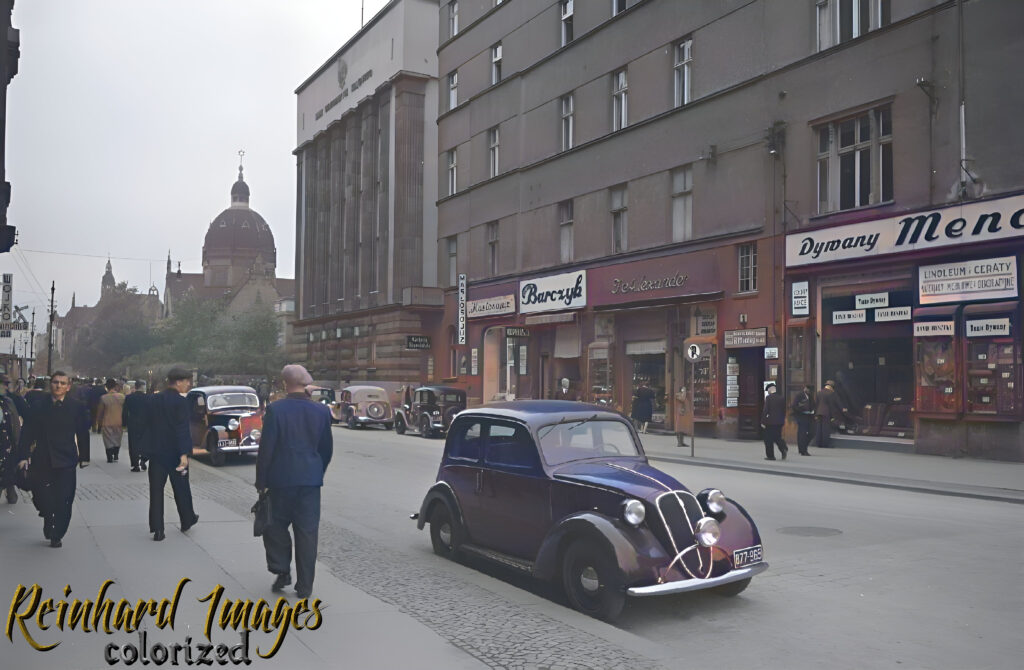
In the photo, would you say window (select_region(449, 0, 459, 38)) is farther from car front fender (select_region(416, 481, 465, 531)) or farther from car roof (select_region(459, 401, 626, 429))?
car roof (select_region(459, 401, 626, 429))

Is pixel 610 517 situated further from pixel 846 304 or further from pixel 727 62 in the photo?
pixel 727 62

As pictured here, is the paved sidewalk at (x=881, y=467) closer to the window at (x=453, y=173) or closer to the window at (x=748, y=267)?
the window at (x=748, y=267)

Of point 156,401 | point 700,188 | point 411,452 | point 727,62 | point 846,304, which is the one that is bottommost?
point 411,452

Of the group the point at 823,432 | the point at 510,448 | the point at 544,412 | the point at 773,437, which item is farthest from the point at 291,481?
the point at 823,432

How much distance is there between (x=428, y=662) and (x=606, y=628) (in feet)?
4.89

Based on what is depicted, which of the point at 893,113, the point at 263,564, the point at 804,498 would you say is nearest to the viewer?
the point at 263,564

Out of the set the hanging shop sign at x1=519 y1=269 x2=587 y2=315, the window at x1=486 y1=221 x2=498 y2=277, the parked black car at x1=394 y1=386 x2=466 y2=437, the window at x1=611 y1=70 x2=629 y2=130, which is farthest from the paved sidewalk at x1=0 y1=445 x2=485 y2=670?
the window at x1=486 y1=221 x2=498 y2=277

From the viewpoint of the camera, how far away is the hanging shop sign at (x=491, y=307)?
36.1m

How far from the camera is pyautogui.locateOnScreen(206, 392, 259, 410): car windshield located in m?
19.6

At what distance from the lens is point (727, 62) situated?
84.3ft

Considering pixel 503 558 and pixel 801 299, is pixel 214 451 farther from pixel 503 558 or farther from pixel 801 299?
pixel 801 299

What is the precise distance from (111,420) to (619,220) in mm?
17712

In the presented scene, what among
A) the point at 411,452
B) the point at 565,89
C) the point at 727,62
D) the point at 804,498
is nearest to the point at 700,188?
the point at 727,62

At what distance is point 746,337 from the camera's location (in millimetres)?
24359
